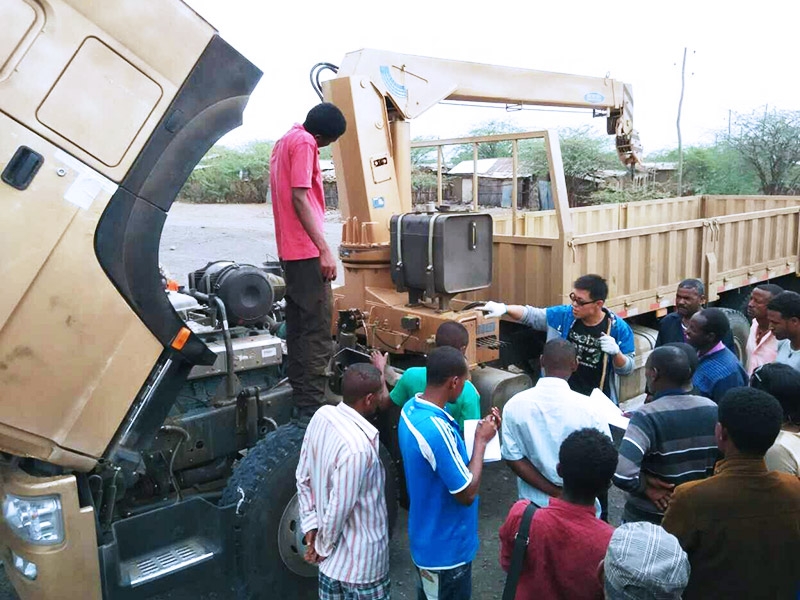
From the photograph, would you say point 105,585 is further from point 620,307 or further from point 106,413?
point 620,307

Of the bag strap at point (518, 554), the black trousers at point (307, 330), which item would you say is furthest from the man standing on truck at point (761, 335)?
the bag strap at point (518, 554)

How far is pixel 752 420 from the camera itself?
209 centimetres

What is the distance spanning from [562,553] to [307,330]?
200 cm

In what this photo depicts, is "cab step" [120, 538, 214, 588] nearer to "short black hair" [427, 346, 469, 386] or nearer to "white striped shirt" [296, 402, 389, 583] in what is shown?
"white striped shirt" [296, 402, 389, 583]

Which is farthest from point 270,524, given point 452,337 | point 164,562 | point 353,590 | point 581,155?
point 581,155

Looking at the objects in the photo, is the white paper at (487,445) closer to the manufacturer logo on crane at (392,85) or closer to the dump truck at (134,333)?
the dump truck at (134,333)

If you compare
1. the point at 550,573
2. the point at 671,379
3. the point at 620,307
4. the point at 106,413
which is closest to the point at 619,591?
the point at 550,573

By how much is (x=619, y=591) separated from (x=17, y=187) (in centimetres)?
213

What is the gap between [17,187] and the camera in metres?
2.23

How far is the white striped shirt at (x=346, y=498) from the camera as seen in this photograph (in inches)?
96.7

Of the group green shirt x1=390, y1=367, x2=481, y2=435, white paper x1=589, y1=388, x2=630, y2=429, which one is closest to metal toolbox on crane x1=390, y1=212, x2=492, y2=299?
green shirt x1=390, y1=367, x2=481, y2=435

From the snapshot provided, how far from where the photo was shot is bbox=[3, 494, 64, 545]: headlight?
2436 millimetres

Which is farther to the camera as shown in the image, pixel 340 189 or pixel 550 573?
pixel 340 189

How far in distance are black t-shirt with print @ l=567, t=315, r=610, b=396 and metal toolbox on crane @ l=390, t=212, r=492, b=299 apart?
0.69 meters
